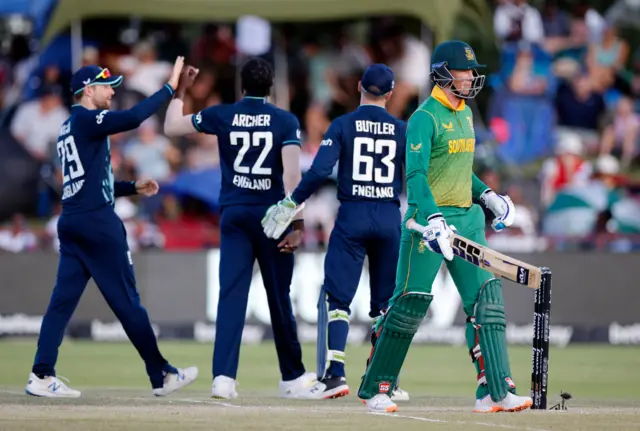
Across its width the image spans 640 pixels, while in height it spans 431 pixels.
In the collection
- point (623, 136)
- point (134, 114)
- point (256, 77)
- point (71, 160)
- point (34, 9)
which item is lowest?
point (71, 160)

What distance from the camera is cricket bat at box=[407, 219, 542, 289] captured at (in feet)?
26.6

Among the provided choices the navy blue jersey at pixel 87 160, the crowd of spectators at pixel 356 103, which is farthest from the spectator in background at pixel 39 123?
the navy blue jersey at pixel 87 160

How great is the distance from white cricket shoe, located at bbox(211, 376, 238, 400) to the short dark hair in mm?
2157

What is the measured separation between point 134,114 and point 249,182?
1.03 meters

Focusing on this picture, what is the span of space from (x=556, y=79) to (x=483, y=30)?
1.33m

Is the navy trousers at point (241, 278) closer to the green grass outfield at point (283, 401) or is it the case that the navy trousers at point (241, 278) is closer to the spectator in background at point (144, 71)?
the green grass outfield at point (283, 401)

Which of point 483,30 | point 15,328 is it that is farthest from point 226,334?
point 483,30

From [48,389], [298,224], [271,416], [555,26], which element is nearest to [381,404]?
[271,416]

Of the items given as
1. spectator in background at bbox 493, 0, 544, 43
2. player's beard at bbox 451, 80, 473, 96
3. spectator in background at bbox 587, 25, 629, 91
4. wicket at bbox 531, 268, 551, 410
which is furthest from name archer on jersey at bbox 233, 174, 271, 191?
spectator in background at bbox 587, 25, 629, 91

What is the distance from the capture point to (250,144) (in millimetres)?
9875

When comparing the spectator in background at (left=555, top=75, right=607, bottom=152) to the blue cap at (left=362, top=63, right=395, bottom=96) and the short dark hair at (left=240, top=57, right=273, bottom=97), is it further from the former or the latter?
the short dark hair at (left=240, top=57, right=273, bottom=97)

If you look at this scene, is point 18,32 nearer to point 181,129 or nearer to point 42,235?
point 42,235

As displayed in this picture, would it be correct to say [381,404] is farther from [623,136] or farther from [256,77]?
[623,136]

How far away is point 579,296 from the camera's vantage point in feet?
53.7
